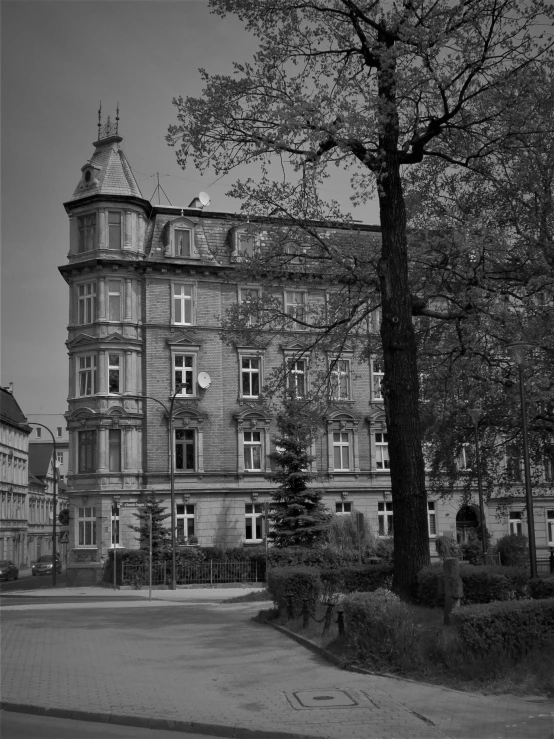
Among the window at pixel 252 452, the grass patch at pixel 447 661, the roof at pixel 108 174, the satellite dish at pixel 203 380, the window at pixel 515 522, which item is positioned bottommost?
the grass patch at pixel 447 661

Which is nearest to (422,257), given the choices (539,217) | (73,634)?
(539,217)

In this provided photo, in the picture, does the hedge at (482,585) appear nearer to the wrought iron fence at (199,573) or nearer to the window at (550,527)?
the wrought iron fence at (199,573)

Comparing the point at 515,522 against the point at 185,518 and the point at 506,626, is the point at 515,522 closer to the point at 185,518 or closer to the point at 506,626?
the point at 185,518

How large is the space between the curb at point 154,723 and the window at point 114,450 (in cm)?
3202

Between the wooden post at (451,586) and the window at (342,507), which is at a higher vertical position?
the window at (342,507)

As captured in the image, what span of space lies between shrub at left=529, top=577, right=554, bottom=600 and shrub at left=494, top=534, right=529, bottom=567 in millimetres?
24986

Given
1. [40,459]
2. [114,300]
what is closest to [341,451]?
[114,300]

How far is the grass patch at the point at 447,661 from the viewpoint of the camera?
10695 mm

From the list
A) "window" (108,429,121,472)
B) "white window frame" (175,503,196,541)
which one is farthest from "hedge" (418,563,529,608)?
"window" (108,429,121,472)

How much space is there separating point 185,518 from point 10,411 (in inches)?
1801

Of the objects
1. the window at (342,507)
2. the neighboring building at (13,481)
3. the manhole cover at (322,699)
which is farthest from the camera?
the neighboring building at (13,481)

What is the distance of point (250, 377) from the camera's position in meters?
45.8

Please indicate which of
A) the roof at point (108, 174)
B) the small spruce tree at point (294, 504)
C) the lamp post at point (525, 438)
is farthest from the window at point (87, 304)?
the lamp post at point (525, 438)

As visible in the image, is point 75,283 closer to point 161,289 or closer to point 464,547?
point 161,289
